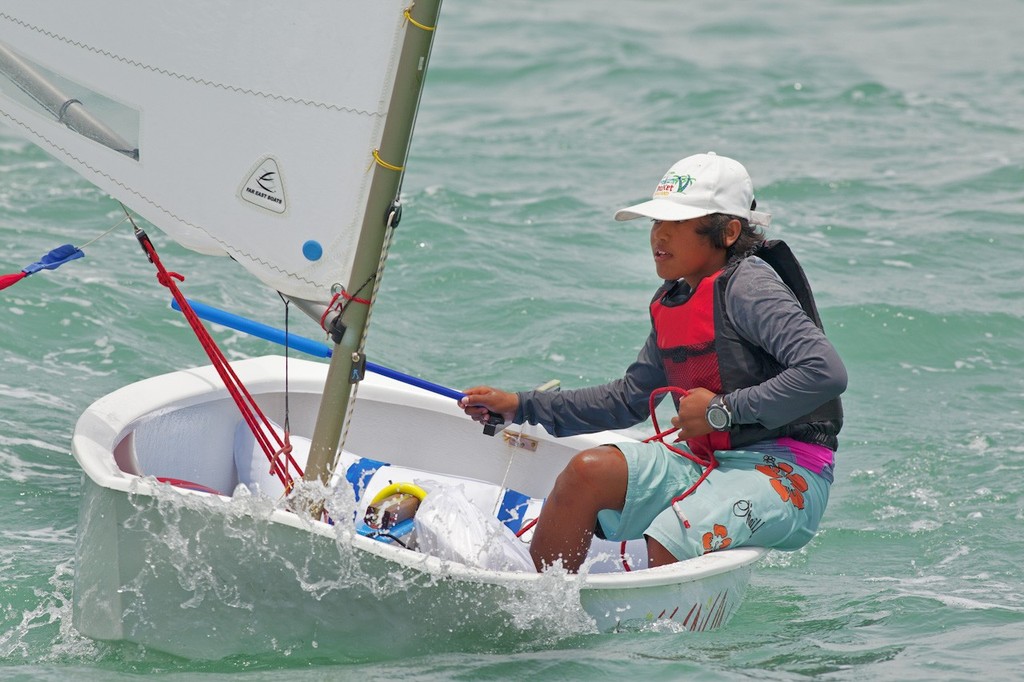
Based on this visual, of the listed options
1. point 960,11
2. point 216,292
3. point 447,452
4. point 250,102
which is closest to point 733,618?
point 447,452

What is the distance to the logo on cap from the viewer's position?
312cm

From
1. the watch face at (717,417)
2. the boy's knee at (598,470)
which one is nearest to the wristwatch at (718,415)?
the watch face at (717,417)

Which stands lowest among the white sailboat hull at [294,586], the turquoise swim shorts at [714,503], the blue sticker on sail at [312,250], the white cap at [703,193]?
the white sailboat hull at [294,586]

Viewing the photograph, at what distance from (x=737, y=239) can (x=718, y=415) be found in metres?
0.44

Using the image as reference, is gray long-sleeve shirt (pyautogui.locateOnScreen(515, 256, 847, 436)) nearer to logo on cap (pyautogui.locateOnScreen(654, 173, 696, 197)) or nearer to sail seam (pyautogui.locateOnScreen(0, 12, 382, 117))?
logo on cap (pyautogui.locateOnScreen(654, 173, 696, 197))

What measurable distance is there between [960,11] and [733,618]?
10.7m

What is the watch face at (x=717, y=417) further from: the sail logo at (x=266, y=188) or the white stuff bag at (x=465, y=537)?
the sail logo at (x=266, y=188)

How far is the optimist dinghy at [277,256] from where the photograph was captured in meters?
2.79

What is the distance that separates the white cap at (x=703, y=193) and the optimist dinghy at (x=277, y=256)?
0.65m

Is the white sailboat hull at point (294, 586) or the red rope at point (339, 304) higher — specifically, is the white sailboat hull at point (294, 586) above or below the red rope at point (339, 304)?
below

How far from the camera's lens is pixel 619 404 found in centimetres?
342

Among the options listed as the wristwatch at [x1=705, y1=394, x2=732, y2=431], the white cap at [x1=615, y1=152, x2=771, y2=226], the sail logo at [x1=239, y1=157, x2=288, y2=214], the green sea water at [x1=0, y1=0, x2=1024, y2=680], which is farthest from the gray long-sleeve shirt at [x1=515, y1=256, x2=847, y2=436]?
the sail logo at [x1=239, y1=157, x2=288, y2=214]

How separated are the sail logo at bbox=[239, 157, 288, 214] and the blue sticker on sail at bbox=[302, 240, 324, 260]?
90 mm

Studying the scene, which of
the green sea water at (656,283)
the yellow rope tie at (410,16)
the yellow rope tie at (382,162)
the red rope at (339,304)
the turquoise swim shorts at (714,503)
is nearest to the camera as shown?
the yellow rope tie at (410,16)
